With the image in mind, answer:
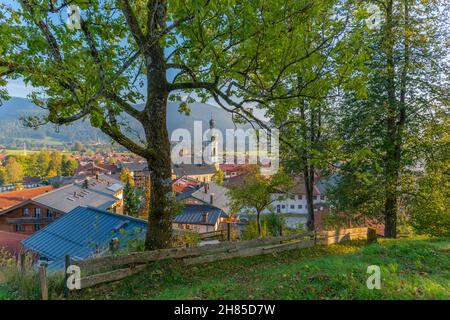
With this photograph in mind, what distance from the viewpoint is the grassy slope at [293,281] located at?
4074mm

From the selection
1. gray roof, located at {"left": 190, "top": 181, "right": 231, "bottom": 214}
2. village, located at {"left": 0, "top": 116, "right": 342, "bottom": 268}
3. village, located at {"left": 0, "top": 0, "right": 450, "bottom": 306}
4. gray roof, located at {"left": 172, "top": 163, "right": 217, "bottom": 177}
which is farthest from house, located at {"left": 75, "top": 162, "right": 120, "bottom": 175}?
village, located at {"left": 0, "top": 0, "right": 450, "bottom": 306}

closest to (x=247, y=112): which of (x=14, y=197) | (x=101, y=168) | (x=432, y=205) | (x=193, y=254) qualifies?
(x=193, y=254)

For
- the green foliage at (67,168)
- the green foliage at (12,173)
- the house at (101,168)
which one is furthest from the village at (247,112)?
the green foliage at (12,173)

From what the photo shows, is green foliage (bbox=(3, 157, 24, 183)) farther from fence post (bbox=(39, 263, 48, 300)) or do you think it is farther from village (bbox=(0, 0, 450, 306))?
fence post (bbox=(39, 263, 48, 300))

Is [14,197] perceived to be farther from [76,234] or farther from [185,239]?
[185,239]

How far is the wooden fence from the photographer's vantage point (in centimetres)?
501

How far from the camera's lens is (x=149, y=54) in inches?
237

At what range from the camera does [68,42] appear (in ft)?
15.4

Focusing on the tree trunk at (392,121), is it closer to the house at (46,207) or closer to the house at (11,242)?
the house at (11,242)

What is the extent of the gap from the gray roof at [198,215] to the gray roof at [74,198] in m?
10.2

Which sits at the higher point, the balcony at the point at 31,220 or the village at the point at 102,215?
the village at the point at 102,215
